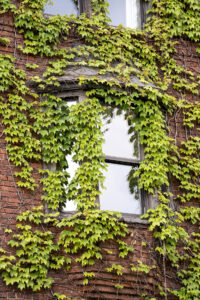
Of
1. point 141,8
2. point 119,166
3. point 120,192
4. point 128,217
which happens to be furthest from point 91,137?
point 141,8

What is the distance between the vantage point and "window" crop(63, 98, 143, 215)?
10.6 metres

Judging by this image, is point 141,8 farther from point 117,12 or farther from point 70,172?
point 70,172

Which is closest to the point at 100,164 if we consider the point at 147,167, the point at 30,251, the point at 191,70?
the point at 147,167

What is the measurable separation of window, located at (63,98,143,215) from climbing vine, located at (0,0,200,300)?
14 centimetres

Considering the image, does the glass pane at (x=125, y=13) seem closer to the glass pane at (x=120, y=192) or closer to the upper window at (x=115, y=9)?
the upper window at (x=115, y=9)

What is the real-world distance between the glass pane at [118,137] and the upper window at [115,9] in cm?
218

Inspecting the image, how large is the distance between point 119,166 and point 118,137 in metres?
0.55

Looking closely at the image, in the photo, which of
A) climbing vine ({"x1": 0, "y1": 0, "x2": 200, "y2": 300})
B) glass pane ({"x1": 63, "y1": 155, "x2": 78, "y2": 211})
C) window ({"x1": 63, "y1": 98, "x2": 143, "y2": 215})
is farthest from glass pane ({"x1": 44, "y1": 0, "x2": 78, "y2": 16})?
glass pane ({"x1": 63, "y1": 155, "x2": 78, "y2": 211})

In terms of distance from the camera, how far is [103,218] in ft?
32.2

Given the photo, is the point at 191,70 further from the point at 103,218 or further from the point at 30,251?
the point at 30,251

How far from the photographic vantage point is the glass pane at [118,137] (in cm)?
1098

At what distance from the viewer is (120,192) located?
35.1ft

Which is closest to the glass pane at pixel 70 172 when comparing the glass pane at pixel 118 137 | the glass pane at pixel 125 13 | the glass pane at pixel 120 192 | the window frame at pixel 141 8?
the glass pane at pixel 120 192

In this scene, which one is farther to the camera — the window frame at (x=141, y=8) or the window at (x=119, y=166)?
the window frame at (x=141, y=8)
